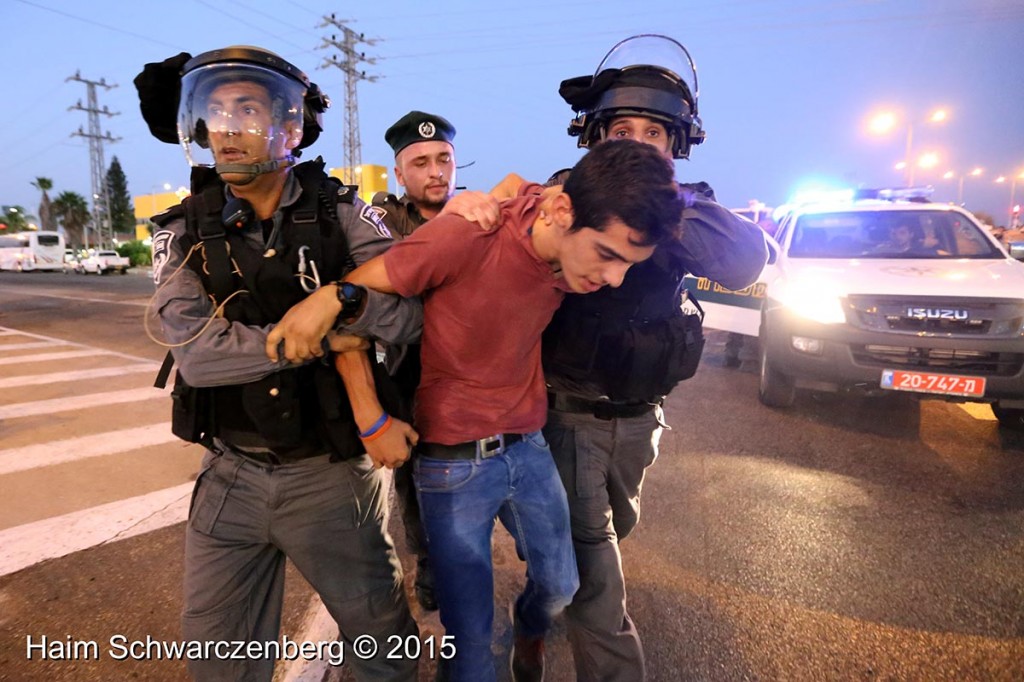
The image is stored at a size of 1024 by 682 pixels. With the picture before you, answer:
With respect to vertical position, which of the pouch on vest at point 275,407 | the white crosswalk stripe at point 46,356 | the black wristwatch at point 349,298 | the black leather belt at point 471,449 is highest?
the black wristwatch at point 349,298

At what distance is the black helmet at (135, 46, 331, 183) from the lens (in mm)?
1691

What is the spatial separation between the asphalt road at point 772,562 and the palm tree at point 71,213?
80.8m

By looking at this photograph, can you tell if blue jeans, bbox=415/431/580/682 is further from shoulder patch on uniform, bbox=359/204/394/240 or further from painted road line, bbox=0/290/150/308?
painted road line, bbox=0/290/150/308

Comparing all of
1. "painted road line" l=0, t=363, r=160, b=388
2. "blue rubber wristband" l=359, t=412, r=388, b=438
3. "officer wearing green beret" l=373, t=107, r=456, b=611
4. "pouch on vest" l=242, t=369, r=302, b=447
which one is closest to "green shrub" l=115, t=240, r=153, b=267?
"painted road line" l=0, t=363, r=160, b=388

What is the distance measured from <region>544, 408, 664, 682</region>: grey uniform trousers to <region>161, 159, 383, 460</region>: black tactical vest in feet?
2.60

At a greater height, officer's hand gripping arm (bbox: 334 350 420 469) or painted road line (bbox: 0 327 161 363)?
officer's hand gripping arm (bbox: 334 350 420 469)

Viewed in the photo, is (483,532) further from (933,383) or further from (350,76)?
(350,76)

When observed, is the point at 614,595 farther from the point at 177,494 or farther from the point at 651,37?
the point at 177,494

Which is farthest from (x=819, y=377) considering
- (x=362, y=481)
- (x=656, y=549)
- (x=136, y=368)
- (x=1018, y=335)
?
(x=136, y=368)

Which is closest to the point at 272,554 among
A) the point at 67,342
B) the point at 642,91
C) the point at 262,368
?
the point at 262,368

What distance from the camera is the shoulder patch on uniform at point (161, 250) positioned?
164 centimetres

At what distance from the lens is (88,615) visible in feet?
8.61

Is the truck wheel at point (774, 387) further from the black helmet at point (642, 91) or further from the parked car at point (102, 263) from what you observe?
the parked car at point (102, 263)

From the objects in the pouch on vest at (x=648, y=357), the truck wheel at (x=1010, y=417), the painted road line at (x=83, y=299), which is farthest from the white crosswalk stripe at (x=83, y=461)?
the painted road line at (x=83, y=299)
